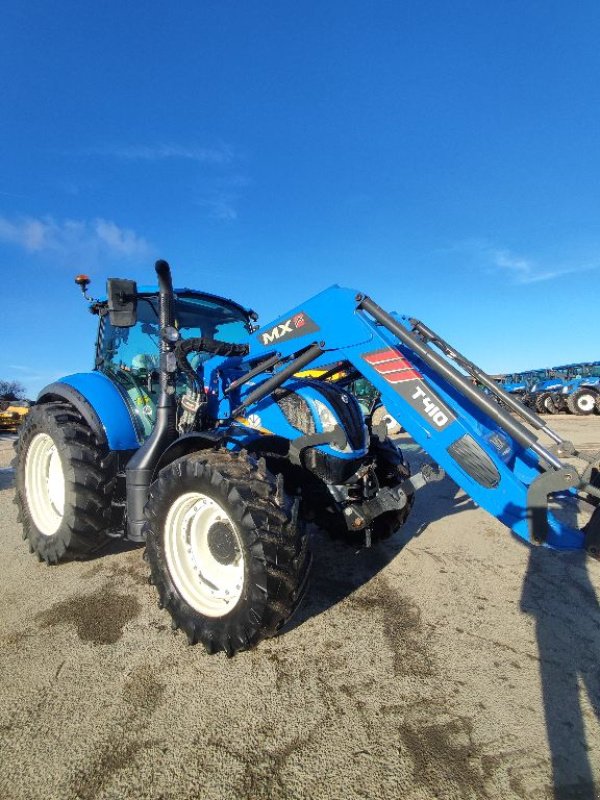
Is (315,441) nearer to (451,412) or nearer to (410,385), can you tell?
(410,385)

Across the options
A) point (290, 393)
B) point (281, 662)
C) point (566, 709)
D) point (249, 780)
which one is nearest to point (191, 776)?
point (249, 780)

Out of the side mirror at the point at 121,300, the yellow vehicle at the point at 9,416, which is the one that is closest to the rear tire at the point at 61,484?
the side mirror at the point at 121,300

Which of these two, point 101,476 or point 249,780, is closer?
point 249,780

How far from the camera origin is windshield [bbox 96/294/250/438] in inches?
157

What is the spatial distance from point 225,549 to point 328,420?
116 centimetres

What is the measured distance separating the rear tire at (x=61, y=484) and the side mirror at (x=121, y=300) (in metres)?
1.11

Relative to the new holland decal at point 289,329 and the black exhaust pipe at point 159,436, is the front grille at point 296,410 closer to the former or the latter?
the new holland decal at point 289,329

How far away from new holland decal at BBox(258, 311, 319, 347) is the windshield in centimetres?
90

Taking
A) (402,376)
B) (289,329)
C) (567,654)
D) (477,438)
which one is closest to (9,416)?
(289,329)

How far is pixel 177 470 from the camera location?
2.68 m

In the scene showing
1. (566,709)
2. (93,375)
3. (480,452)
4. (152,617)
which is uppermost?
(93,375)

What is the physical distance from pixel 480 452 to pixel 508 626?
49.7 inches

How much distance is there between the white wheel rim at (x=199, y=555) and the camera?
2.67 meters

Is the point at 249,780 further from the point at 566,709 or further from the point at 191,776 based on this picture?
the point at 566,709
